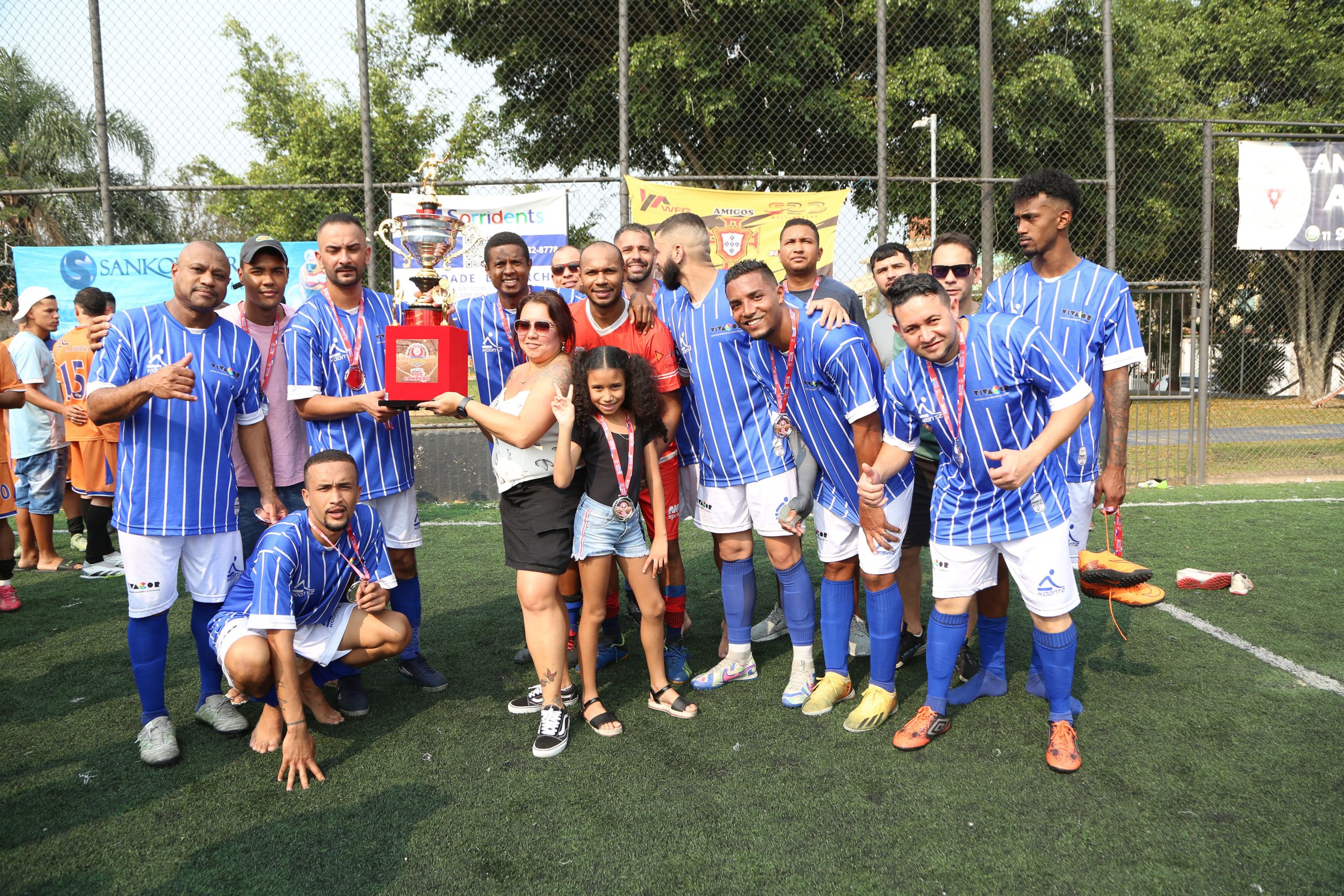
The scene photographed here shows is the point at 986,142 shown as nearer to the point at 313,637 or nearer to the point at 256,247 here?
the point at 256,247

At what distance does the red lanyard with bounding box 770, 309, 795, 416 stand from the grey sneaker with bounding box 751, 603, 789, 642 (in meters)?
1.50

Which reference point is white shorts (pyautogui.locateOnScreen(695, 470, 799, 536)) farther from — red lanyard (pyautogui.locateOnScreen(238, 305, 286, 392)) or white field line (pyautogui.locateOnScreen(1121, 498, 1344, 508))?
white field line (pyautogui.locateOnScreen(1121, 498, 1344, 508))

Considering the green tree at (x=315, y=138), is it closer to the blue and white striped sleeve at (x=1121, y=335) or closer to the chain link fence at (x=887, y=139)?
the chain link fence at (x=887, y=139)

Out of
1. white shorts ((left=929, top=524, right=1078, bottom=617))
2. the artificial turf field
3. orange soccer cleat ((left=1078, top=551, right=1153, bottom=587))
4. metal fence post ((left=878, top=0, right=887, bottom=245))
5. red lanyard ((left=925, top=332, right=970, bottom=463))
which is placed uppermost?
metal fence post ((left=878, top=0, right=887, bottom=245))

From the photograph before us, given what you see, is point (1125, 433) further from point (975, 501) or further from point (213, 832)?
point (213, 832)

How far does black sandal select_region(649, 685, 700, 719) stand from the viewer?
12.8ft

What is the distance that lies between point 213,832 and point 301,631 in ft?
2.82

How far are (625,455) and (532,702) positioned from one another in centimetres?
126

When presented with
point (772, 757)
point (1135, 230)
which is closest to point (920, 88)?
point (1135, 230)

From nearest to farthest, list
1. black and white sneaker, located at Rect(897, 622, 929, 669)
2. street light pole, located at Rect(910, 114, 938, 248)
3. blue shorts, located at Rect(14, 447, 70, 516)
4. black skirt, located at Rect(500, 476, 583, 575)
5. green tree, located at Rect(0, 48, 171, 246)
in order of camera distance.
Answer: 1. black skirt, located at Rect(500, 476, 583, 575)
2. black and white sneaker, located at Rect(897, 622, 929, 669)
3. blue shorts, located at Rect(14, 447, 70, 516)
4. green tree, located at Rect(0, 48, 171, 246)
5. street light pole, located at Rect(910, 114, 938, 248)

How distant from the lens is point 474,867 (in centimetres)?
276

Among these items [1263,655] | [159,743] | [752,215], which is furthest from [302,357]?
[752,215]

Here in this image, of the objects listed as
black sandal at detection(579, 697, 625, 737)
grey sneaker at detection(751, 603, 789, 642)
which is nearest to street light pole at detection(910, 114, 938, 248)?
grey sneaker at detection(751, 603, 789, 642)

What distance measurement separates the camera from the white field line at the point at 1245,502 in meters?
8.42
